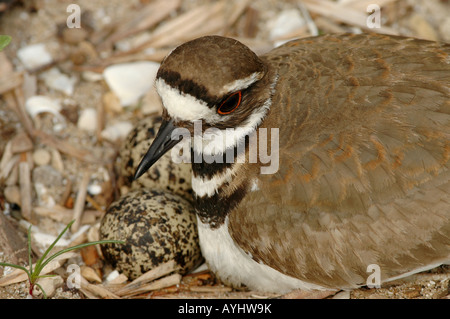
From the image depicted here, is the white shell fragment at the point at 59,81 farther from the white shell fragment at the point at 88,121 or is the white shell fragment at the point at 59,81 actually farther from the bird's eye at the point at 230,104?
the bird's eye at the point at 230,104

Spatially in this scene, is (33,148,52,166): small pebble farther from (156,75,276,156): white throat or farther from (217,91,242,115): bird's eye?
(217,91,242,115): bird's eye

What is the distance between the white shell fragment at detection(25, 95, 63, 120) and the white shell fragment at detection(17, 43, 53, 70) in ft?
1.04

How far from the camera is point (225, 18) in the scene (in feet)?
14.8

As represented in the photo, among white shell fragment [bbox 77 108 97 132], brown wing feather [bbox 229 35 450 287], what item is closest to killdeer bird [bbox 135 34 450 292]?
brown wing feather [bbox 229 35 450 287]

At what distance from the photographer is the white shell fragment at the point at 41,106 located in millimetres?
4000

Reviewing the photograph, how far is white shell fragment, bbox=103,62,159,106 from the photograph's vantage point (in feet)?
13.5

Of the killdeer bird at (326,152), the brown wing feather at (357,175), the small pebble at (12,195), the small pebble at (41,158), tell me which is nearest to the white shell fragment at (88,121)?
the small pebble at (41,158)

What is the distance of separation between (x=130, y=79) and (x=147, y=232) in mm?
1478

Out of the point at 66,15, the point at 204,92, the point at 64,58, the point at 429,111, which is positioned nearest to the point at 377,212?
the point at 429,111

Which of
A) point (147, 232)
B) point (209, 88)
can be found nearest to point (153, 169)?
point (147, 232)

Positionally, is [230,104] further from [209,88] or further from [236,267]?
[236,267]

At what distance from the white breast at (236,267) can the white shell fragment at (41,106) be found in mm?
1526

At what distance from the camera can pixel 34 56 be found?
4.27 m
